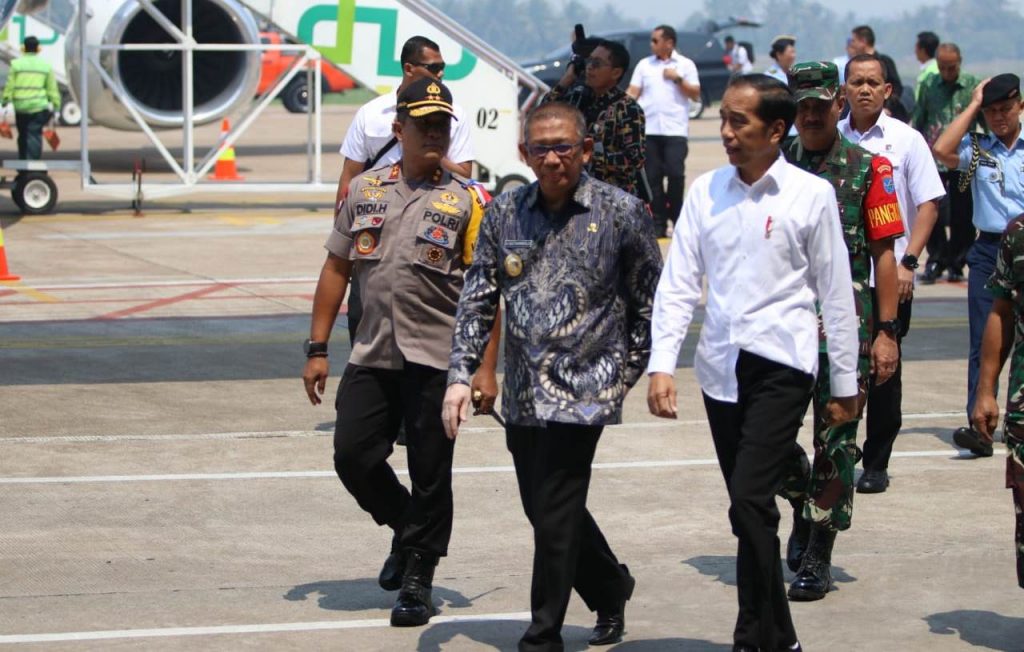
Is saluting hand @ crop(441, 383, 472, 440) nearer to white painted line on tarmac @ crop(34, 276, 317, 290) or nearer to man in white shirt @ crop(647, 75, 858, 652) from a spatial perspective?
man in white shirt @ crop(647, 75, 858, 652)

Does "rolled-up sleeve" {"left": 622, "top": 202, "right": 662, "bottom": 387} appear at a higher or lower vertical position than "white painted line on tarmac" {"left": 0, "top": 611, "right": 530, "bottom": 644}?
higher

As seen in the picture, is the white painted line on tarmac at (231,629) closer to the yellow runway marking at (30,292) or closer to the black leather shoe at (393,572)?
the black leather shoe at (393,572)

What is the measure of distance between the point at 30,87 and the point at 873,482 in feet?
49.9

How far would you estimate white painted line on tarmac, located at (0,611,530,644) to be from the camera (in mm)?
5293

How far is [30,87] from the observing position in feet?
66.5

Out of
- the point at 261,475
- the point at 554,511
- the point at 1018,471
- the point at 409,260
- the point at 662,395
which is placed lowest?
the point at 261,475

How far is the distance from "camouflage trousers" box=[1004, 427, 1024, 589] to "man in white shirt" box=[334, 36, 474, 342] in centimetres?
290

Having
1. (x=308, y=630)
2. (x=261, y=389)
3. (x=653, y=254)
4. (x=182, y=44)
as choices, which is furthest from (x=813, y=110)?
(x=182, y=44)

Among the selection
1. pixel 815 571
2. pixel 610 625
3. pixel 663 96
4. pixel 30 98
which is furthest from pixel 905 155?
pixel 30 98

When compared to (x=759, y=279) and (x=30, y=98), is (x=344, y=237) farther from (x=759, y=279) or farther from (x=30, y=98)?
(x=30, y=98)

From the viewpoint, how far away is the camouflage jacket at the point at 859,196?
19.3 ft

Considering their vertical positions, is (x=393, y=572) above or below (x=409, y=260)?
below

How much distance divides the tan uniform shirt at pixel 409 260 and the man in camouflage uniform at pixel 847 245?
1244 millimetres

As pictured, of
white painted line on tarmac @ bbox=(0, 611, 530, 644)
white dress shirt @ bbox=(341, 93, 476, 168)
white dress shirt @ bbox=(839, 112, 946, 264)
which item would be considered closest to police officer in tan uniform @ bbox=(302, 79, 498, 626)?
white painted line on tarmac @ bbox=(0, 611, 530, 644)
